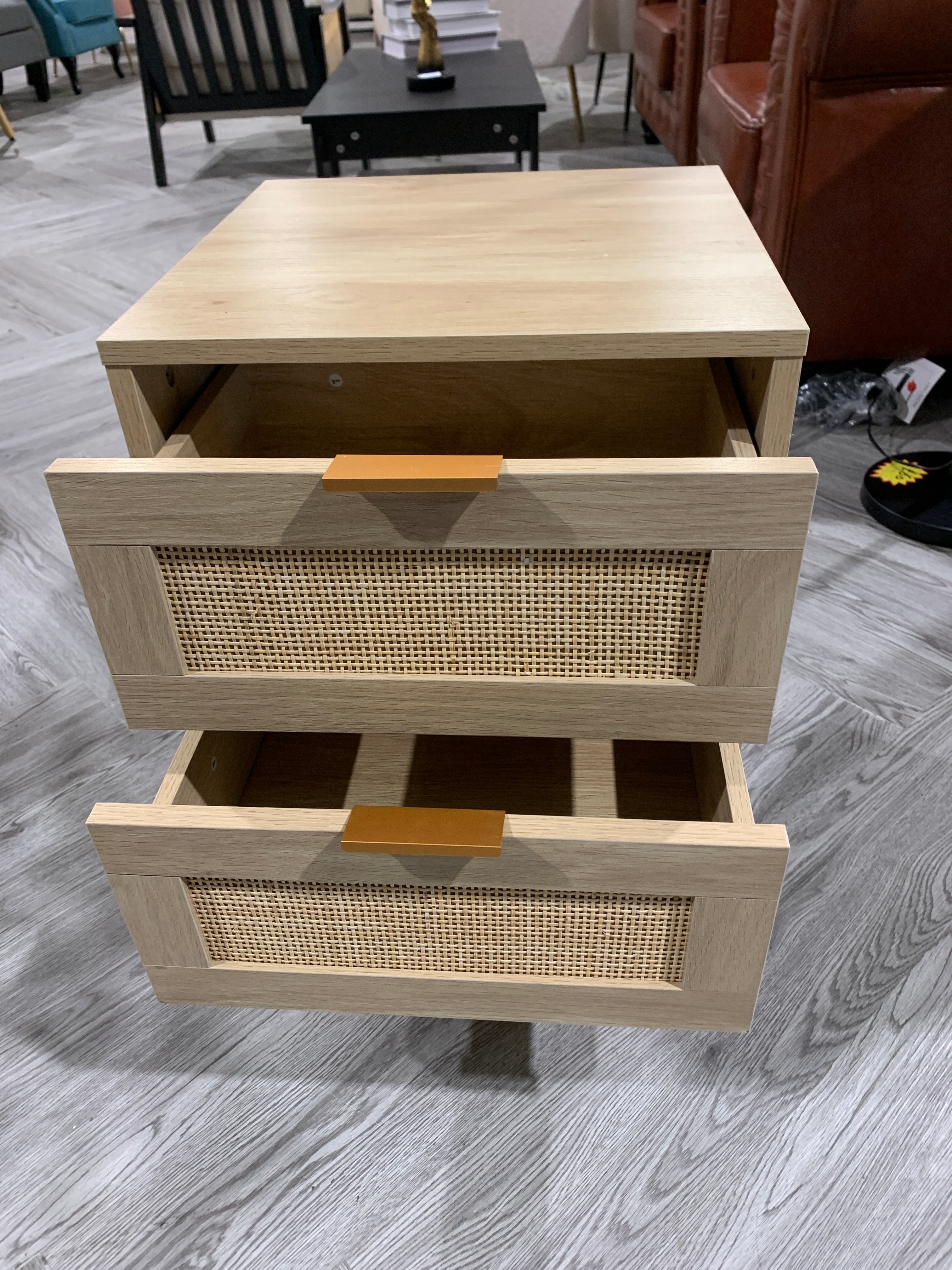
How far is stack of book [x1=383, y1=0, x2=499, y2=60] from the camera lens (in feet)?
7.69

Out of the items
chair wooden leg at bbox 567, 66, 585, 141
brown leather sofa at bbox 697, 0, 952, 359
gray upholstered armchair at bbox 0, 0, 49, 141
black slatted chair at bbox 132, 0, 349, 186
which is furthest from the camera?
gray upholstered armchair at bbox 0, 0, 49, 141

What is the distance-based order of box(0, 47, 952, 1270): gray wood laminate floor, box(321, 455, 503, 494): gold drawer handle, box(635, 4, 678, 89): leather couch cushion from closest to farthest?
box(321, 455, 503, 494): gold drawer handle < box(0, 47, 952, 1270): gray wood laminate floor < box(635, 4, 678, 89): leather couch cushion

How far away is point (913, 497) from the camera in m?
1.33

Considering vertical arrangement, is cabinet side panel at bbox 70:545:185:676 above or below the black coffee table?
above

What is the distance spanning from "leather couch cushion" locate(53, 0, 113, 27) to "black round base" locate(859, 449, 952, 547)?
14.5 feet

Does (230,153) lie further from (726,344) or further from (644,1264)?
(644,1264)

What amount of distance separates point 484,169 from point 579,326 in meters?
2.60

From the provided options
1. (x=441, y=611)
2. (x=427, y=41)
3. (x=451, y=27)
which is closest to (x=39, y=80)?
(x=451, y=27)

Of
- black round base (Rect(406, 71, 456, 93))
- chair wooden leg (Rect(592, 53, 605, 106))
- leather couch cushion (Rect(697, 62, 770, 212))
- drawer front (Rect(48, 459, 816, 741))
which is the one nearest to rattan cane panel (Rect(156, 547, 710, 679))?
drawer front (Rect(48, 459, 816, 741))

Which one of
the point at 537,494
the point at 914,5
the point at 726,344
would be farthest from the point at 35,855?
the point at 914,5

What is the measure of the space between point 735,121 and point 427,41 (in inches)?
35.1

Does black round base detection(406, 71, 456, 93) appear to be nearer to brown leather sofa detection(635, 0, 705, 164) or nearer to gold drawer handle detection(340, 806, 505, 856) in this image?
brown leather sofa detection(635, 0, 705, 164)

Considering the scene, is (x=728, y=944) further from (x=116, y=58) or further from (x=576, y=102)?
(x=116, y=58)

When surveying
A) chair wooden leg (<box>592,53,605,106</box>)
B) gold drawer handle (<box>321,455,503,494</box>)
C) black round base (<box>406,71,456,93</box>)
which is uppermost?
gold drawer handle (<box>321,455,503,494</box>)
